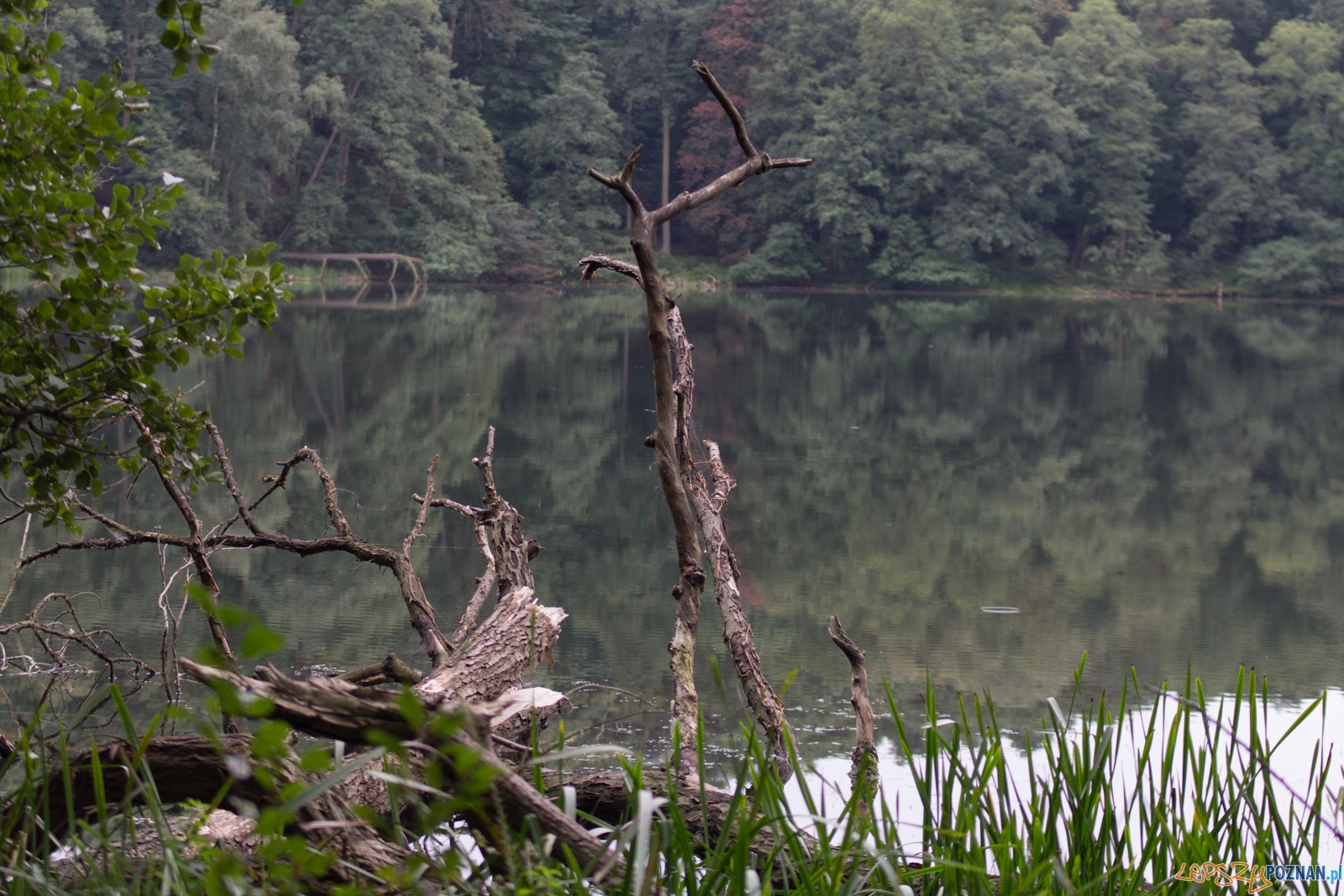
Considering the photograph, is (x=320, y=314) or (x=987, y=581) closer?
(x=987, y=581)

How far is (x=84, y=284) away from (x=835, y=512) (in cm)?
612

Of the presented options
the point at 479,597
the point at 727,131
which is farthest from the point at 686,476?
the point at 727,131

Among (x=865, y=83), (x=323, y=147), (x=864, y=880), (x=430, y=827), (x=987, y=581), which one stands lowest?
(x=987, y=581)

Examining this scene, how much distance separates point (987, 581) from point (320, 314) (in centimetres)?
1814

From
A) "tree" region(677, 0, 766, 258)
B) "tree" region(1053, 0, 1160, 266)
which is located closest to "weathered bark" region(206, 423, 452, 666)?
"tree" region(1053, 0, 1160, 266)

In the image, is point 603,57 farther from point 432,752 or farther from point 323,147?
point 432,752

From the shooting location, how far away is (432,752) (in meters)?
0.96

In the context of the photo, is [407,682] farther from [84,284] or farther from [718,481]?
[718,481]

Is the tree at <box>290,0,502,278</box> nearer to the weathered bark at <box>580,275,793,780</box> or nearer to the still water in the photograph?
the still water

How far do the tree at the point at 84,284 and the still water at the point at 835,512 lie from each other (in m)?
1.19

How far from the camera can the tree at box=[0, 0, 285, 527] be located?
224 centimetres

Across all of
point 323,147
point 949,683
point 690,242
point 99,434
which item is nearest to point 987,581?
point 949,683

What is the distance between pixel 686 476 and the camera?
3322mm

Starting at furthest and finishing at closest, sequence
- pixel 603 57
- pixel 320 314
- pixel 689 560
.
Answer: pixel 603 57
pixel 320 314
pixel 689 560
